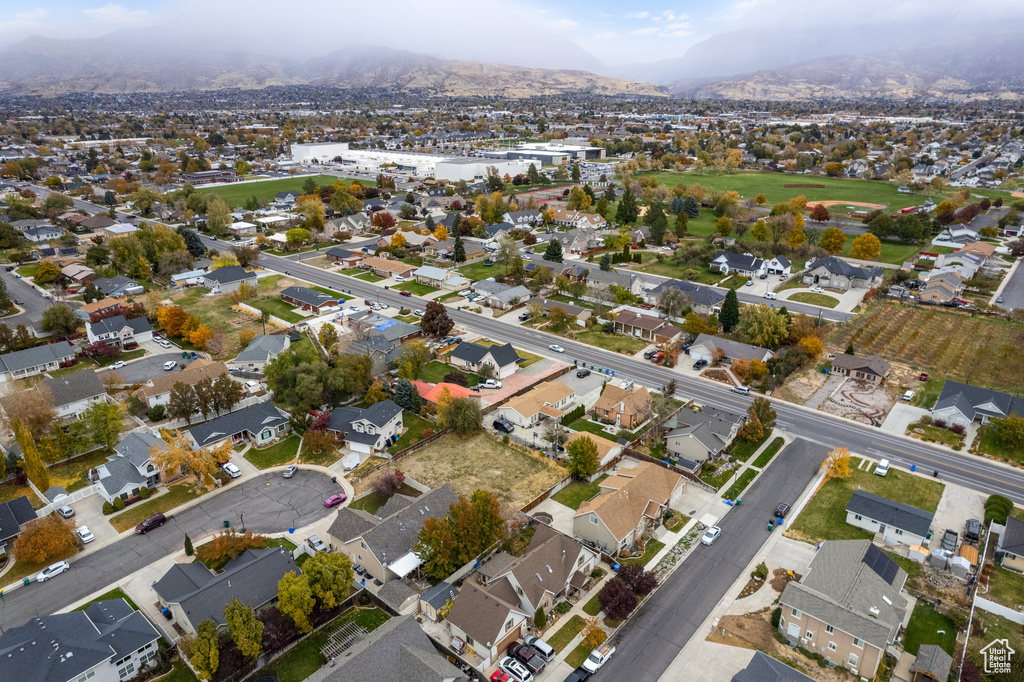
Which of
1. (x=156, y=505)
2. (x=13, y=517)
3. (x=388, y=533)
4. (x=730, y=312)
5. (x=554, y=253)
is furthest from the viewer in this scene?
(x=554, y=253)

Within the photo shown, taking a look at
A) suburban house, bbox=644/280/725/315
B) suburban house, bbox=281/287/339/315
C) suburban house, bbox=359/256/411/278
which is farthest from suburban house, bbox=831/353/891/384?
suburban house, bbox=281/287/339/315

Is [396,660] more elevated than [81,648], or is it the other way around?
[396,660]

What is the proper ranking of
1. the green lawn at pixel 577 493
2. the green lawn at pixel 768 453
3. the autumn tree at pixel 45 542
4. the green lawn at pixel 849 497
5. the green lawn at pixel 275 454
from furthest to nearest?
the green lawn at pixel 275 454
the green lawn at pixel 768 453
the green lawn at pixel 577 493
the green lawn at pixel 849 497
the autumn tree at pixel 45 542

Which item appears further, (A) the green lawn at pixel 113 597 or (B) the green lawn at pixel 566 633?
(A) the green lawn at pixel 113 597

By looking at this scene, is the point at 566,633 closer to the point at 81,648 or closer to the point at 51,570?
the point at 81,648

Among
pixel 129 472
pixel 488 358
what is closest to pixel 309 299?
pixel 488 358

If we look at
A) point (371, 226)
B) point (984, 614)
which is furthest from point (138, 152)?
point (984, 614)

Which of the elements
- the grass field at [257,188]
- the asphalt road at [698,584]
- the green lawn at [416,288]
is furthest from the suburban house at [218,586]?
the grass field at [257,188]

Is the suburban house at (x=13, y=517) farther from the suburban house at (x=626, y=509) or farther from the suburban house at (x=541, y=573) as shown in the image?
the suburban house at (x=626, y=509)
